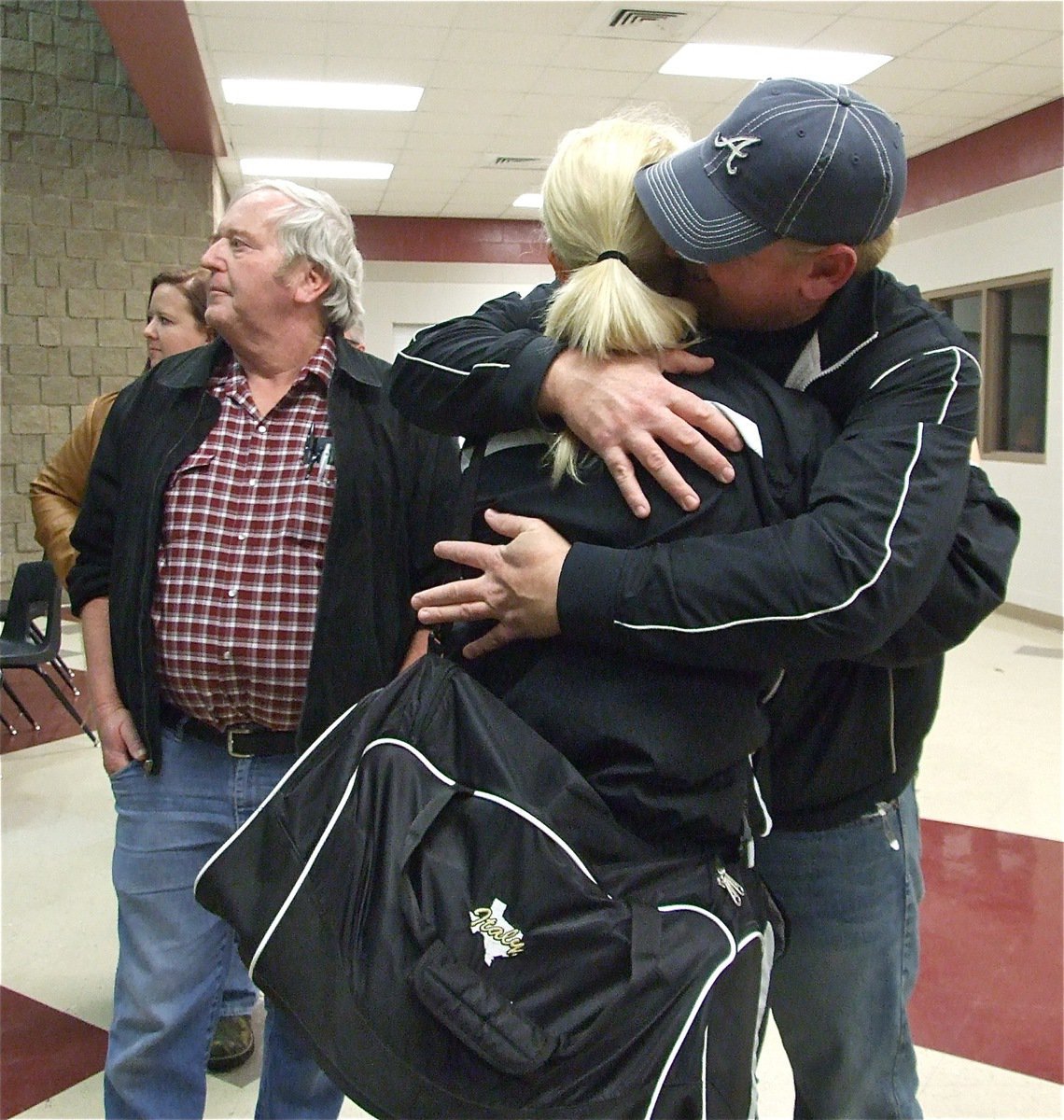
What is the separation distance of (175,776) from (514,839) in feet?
3.01

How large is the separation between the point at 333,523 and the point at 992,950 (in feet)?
6.36

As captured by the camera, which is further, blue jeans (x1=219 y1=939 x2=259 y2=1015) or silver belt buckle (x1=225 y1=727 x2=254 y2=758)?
blue jeans (x1=219 y1=939 x2=259 y2=1015)

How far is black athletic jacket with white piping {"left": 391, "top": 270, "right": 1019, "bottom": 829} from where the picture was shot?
0.79 metres

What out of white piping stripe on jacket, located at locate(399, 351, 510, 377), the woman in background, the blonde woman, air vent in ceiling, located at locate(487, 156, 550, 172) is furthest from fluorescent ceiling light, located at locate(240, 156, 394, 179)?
the blonde woman

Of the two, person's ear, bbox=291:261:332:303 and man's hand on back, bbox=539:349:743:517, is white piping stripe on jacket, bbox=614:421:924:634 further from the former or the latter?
person's ear, bbox=291:261:332:303

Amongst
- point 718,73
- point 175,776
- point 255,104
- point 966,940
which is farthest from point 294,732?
point 255,104

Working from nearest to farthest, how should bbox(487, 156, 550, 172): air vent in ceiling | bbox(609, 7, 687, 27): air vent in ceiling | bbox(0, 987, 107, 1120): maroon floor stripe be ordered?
1. bbox(0, 987, 107, 1120): maroon floor stripe
2. bbox(609, 7, 687, 27): air vent in ceiling
3. bbox(487, 156, 550, 172): air vent in ceiling

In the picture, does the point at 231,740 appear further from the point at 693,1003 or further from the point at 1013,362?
the point at 1013,362

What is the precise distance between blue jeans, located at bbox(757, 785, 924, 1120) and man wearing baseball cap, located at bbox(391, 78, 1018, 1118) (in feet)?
0.19

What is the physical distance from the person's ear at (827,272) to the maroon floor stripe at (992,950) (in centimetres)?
179

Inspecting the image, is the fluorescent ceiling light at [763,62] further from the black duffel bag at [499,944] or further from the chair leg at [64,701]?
the black duffel bag at [499,944]

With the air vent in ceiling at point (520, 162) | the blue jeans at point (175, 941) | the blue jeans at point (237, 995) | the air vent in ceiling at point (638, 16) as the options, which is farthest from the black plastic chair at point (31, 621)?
the air vent in ceiling at point (520, 162)

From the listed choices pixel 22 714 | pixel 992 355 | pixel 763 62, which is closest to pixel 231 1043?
pixel 22 714

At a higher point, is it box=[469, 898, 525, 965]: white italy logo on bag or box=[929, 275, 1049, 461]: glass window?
box=[929, 275, 1049, 461]: glass window
